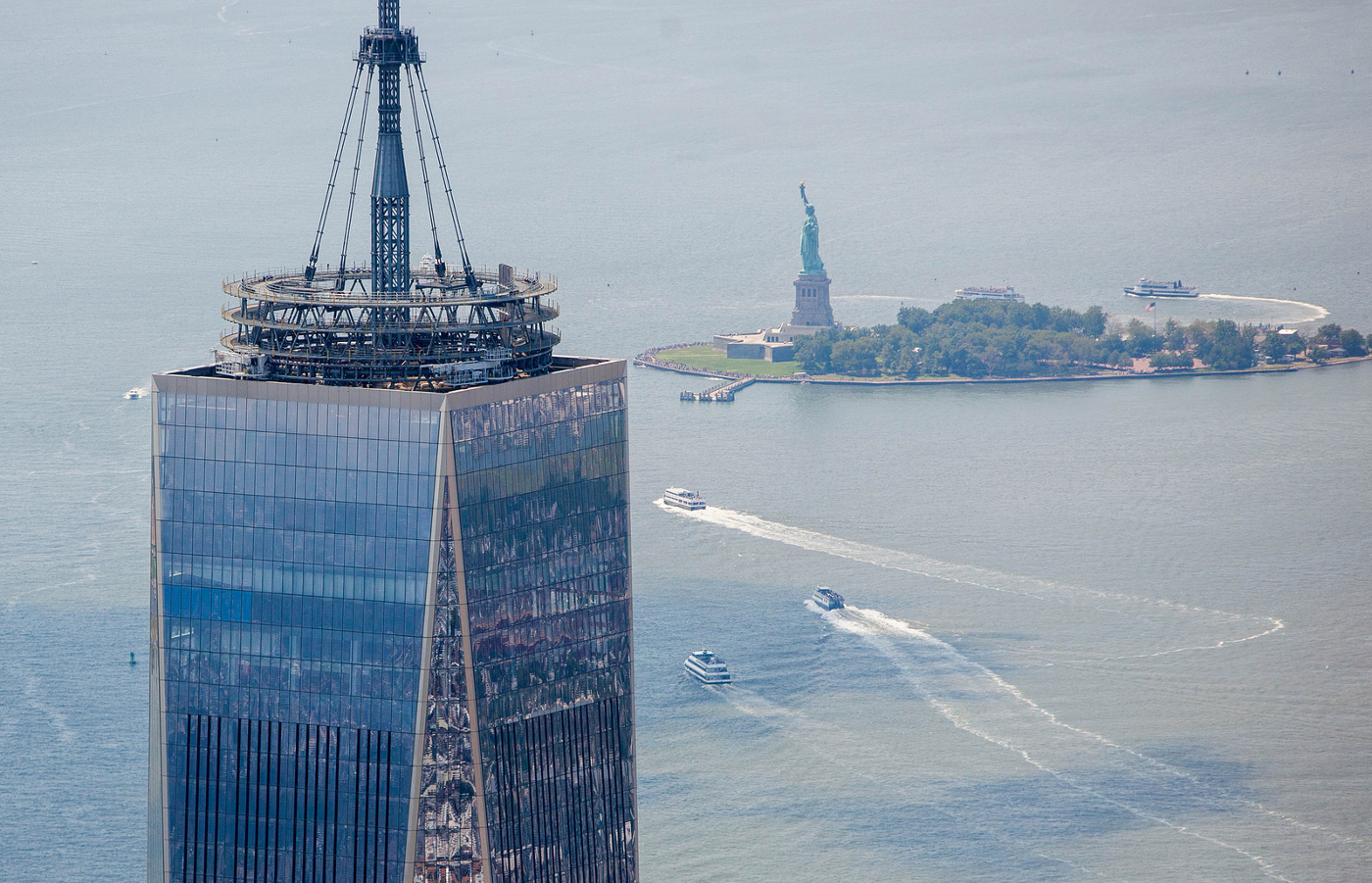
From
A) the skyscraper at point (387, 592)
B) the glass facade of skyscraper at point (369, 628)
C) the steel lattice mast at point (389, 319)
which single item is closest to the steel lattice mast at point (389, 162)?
the steel lattice mast at point (389, 319)

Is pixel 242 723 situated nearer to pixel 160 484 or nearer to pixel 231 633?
pixel 231 633

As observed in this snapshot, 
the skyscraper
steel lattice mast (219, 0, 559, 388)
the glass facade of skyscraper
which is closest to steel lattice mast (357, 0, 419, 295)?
steel lattice mast (219, 0, 559, 388)

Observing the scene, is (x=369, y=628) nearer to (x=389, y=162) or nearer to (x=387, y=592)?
(x=387, y=592)

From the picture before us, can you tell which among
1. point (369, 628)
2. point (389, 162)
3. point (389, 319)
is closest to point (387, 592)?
point (369, 628)

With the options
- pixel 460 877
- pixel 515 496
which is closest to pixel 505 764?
pixel 460 877

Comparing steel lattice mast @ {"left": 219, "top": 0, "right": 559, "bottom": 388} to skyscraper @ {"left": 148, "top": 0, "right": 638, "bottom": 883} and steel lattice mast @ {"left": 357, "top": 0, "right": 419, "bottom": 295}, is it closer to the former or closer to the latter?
steel lattice mast @ {"left": 357, "top": 0, "right": 419, "bottom": 295}
